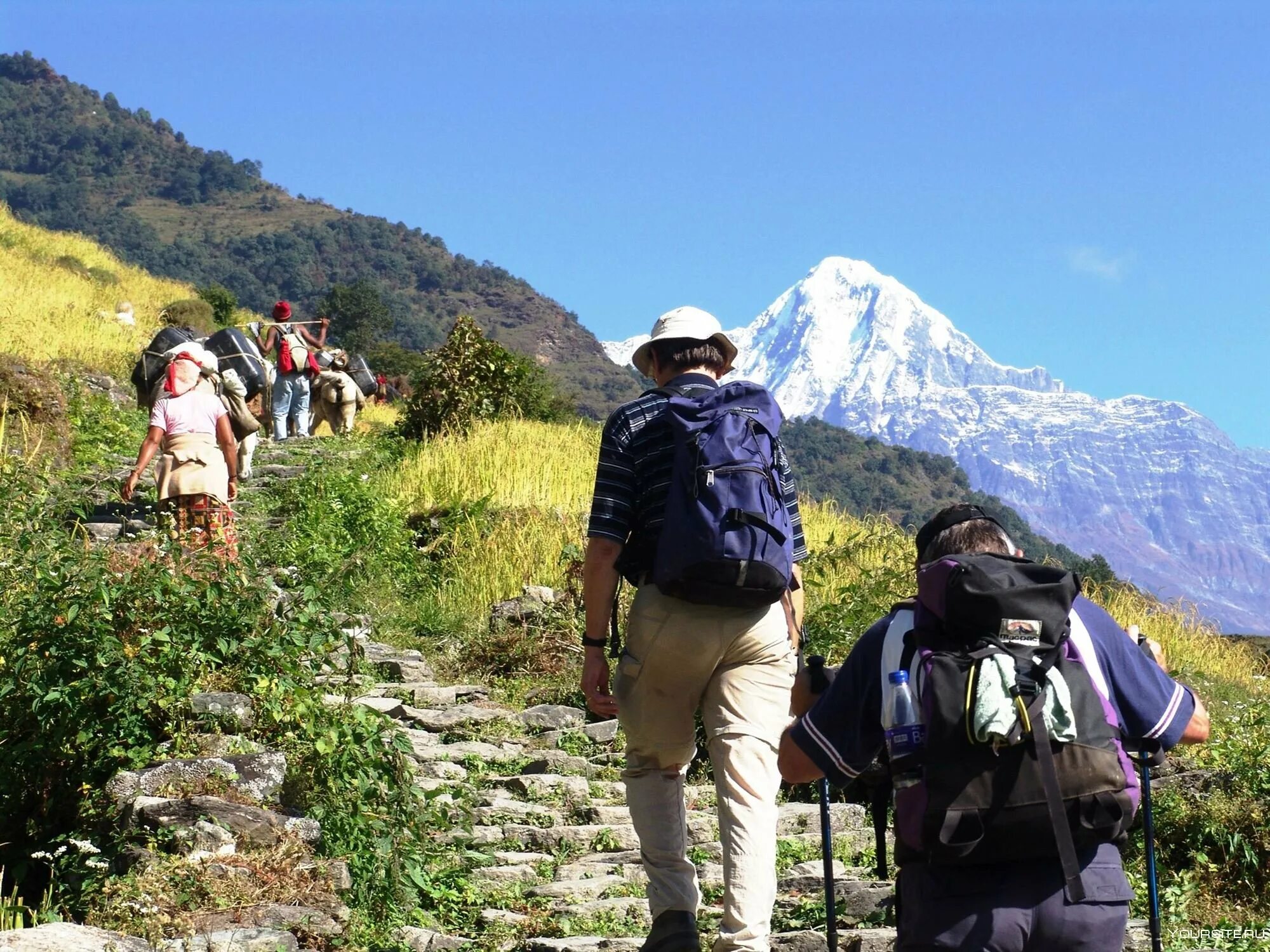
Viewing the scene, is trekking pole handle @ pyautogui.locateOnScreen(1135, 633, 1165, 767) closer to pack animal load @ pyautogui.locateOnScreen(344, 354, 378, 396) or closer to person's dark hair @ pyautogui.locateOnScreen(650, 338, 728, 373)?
person's dark hair @ pyautogui.locateOnScreen(650, 338, 728, 373)

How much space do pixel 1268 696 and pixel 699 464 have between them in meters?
7.68

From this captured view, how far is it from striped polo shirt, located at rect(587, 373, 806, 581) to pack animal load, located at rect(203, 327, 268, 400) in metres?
10.5

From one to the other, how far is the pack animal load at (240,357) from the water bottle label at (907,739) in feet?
40.2

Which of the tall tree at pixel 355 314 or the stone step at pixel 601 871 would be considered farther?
the tall tree at pixel 355 314

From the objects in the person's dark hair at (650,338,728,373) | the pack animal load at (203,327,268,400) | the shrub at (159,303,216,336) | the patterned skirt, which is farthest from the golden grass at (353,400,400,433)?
the person's dark hair at (650,338,728,373)

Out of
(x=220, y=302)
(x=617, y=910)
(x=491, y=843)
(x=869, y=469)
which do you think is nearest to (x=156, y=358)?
(x=491, y=843)

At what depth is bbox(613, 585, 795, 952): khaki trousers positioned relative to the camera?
13.4 ft

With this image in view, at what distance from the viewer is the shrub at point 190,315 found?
2773 cm

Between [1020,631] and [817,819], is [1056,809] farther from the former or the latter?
[817,819]

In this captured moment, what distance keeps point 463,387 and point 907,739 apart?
1430 cm

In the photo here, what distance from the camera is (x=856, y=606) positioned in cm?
831

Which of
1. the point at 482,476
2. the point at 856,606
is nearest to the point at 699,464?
the point at 856,606

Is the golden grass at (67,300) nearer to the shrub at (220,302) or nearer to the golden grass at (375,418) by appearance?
the shrub at (220,302)

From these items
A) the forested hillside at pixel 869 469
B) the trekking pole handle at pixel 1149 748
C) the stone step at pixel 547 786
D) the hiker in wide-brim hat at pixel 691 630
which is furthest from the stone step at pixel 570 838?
the forested hillside at pixel 869 469
